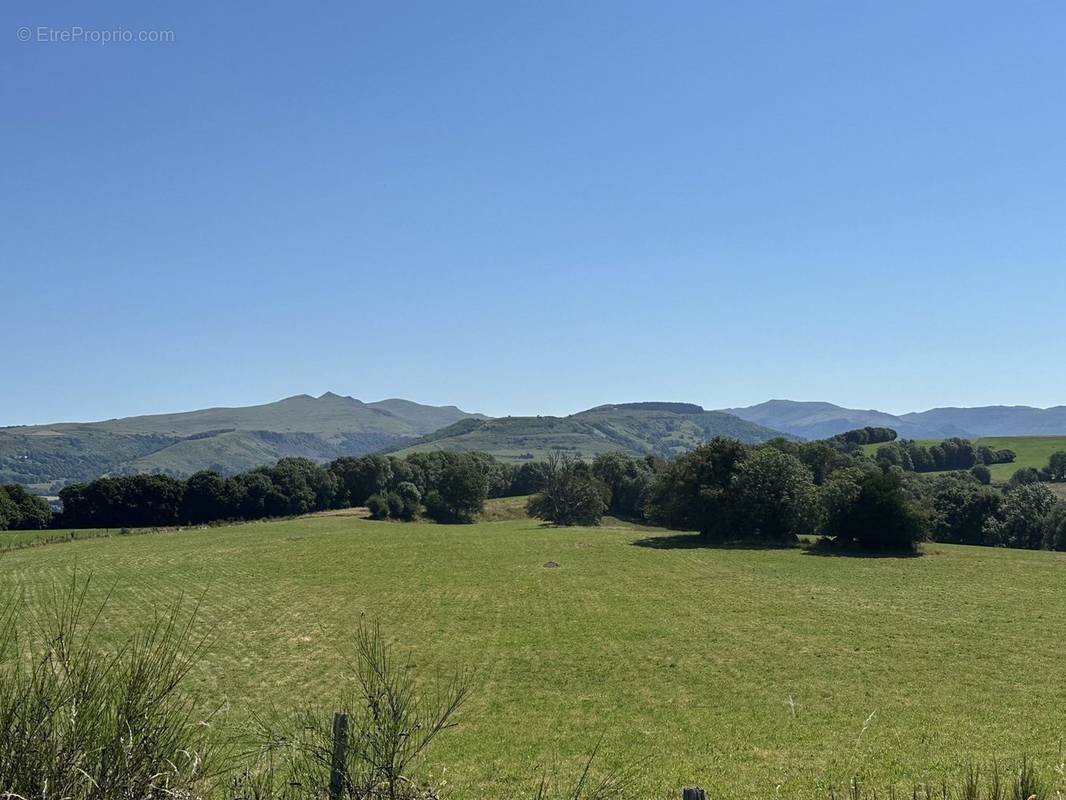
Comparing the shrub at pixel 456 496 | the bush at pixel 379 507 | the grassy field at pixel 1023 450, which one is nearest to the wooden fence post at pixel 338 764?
the shrub at pixel 456 496

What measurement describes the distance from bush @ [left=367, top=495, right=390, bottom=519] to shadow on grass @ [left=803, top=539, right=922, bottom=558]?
228 feet

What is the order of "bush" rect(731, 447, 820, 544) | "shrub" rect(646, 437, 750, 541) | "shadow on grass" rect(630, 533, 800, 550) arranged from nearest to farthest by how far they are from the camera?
"shadow on grass" rect(630, 533, 800, 550)
"bush" rect(731, 447, 820, 544)
"shrub" rect(646, 437, 750, 541)

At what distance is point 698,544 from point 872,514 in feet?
57.6

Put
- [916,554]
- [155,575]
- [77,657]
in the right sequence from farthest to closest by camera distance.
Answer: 1. [916,554]
2. [155,575]
3. [77,657]

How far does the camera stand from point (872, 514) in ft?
229

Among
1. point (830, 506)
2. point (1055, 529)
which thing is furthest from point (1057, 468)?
point (830, 506)

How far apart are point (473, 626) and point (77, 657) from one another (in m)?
33.2

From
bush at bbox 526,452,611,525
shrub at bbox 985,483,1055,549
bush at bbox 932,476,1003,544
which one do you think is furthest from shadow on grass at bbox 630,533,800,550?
shrub at bbox 985,483,1055,549

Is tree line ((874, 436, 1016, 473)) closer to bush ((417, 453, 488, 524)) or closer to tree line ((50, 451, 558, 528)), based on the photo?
bush ((417, 453, 488, 524))

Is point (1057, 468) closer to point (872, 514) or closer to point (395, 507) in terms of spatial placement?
point (872, 514)

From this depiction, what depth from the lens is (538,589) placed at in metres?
50.4

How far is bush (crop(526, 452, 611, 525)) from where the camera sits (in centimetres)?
11125

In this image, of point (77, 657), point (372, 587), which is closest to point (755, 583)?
point (372, 587)

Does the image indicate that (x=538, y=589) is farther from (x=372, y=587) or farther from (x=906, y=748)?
(x=906, y=748)
